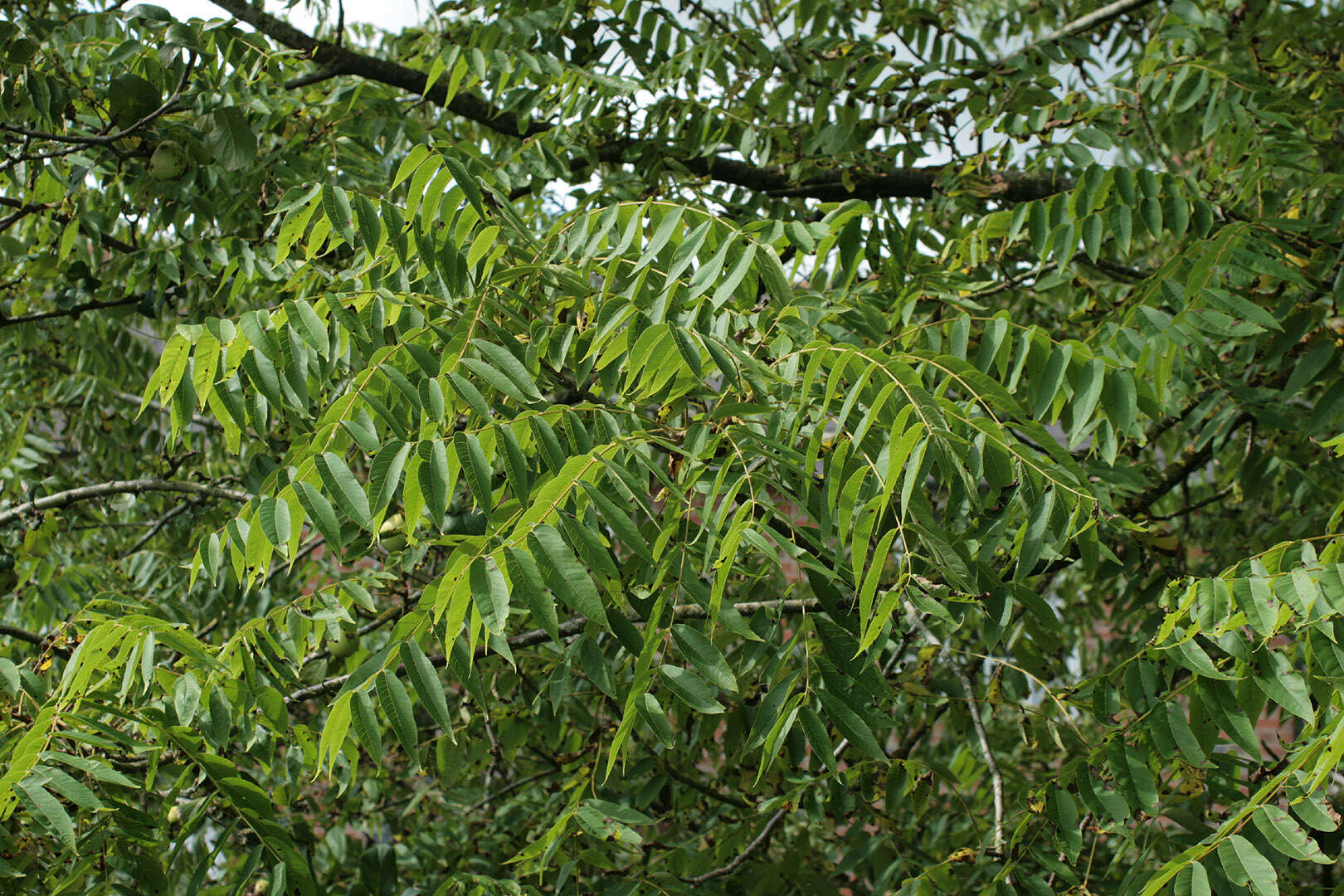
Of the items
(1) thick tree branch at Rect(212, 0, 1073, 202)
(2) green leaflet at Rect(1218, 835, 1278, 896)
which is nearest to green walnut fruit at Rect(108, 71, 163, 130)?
(1) thick tree branch at Rect(212, 0, 1073, 202)

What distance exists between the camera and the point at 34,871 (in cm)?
226

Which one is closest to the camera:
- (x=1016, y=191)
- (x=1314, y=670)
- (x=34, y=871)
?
(x=1314, y=670)

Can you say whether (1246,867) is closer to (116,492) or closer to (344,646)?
(344,646)

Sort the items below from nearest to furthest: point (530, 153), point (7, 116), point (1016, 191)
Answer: point (7, 116) < point (530, 153) < point (1016, 191)

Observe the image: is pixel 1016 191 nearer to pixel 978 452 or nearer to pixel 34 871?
pixel 978 452

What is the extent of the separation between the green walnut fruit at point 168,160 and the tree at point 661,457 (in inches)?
0.9

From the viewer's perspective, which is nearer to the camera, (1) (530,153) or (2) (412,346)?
(2) (412,346)

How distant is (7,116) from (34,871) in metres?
2.02

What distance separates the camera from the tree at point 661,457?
1647 millimetres

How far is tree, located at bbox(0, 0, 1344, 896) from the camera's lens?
1.65m

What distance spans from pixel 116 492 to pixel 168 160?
97cm

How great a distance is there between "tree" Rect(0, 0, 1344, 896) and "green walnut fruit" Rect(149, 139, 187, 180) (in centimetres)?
2

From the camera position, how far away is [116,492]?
2.99m

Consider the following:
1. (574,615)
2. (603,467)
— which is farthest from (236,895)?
(574,615)
